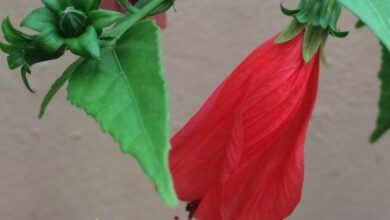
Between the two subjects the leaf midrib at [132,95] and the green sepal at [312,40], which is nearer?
the leaf midrib at [132,95]

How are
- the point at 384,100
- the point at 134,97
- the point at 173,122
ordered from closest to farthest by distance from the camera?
the point at 134,97
the point at 384,100
the point at 173,122

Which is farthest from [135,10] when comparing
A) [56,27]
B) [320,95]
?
[320,95]

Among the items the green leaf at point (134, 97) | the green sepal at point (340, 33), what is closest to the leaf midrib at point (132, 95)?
the green leaf at point (134, 97)

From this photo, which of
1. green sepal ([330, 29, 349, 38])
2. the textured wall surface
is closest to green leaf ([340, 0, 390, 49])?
green sepal ([330, 29, 349, 38])

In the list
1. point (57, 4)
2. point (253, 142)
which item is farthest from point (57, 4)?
point (253, 142)

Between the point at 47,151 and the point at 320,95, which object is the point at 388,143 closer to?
the point at 320,95

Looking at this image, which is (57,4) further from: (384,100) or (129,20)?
(384,100)

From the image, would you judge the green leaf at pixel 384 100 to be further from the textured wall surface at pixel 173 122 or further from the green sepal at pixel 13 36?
the textured wall surface at pixel 173 122
